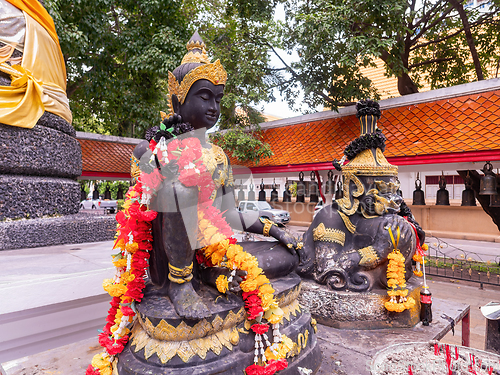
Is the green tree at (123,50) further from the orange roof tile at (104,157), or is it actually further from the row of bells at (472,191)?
the row of bells at (472,191)

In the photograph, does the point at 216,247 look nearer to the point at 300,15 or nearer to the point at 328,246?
the point at 328,246

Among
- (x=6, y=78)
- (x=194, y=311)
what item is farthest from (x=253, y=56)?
(x=194, y=311)

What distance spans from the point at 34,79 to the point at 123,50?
17.8 feet

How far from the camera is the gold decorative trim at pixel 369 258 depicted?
3.12 meters

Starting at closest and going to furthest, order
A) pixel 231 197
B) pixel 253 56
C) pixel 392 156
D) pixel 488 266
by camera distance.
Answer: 1. pixel 231 197
2. pixel 392 156
3. pixel 488 266
4. pixel 253 56

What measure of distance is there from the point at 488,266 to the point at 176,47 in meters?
10.0

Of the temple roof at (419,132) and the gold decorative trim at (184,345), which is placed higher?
the temple roof at (419,132)

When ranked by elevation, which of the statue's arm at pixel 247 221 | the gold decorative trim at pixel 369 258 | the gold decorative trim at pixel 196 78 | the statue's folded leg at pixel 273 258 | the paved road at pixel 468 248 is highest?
the gold decorative trim at pixel 196 78

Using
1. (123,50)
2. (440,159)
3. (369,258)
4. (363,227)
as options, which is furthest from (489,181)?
(123,50)

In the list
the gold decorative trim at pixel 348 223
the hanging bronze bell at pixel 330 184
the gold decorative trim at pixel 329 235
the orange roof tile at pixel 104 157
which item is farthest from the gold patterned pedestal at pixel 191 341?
the orange roof tile at pixel 104 157

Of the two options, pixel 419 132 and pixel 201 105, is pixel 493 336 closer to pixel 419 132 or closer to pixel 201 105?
pixel 201 105

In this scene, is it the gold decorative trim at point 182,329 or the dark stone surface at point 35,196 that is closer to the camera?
the gold decorative trim at point 182,329

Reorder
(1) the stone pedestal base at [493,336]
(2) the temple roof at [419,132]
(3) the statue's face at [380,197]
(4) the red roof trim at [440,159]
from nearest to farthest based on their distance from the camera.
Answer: (1) the stone pedestal base at [493,336]
(3) the statue's face at [380,197]
(4) the red roof trim at [440,159]
(2) the temple roof at [419,132]

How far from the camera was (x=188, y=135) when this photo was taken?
6.32ft
